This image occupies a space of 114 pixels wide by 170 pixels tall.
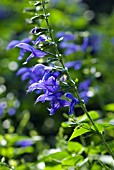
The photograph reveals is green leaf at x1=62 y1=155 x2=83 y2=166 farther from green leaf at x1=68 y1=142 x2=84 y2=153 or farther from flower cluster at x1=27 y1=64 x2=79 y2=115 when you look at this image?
flower cluster at x1=27 y1=64 x2=79 y2=115

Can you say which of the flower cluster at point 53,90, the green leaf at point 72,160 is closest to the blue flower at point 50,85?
the flower cluster at point 53,90

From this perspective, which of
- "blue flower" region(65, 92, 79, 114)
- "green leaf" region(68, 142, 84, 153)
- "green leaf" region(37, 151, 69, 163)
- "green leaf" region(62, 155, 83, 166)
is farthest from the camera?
"green leaf" region(68, 142, 84, 153)

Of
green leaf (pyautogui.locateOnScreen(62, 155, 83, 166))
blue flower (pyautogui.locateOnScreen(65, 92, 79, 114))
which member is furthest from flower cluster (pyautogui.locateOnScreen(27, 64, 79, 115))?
green leaf (pyautogui.locateOnScreen(62, 155, 83, 166))

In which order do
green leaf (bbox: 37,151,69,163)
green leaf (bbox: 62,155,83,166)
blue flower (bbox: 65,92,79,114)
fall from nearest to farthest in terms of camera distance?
blue flower (bbox: 65,92,79,114), green leaf (bbox: 62,155,83,166), green leaf (bbox: 37,151,69,163)

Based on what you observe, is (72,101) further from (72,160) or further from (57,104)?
(72,160)

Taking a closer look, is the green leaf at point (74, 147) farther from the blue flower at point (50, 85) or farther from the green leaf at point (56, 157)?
the blue flower at point (50, 85)

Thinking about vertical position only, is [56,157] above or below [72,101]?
below

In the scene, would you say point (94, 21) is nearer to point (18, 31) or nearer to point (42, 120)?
point (18, 31)

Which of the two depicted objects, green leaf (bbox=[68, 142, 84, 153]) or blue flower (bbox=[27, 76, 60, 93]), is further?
green leaf (bbox=[68, 142, 84, 153])

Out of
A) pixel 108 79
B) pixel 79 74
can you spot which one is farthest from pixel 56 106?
pixel 79 74

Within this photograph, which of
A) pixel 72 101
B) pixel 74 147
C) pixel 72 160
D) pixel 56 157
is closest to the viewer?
pixel 72 101

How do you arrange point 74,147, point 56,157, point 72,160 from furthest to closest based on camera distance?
point 74,147 → point 56,157 → point 72,160

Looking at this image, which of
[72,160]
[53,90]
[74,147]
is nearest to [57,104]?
[53,90]

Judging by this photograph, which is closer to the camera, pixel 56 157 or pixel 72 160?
pixel 72 160
